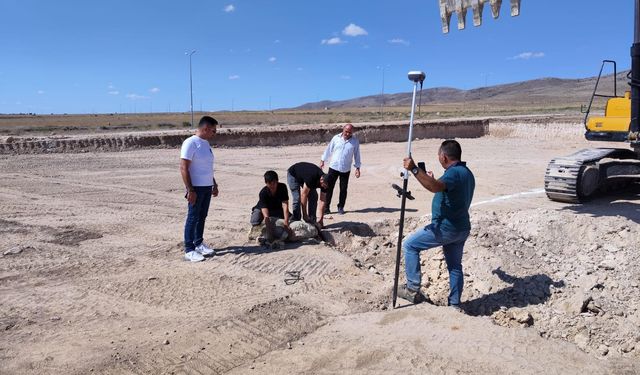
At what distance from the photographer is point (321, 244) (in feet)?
25.1

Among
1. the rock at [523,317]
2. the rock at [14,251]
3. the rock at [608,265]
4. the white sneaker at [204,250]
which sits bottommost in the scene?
the rock at [523,317]

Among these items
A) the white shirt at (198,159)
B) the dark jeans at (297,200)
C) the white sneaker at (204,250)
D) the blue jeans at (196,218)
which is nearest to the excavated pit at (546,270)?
the dark jeans at (297,200)

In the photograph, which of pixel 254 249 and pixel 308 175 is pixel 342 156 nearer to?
pixel 308 175

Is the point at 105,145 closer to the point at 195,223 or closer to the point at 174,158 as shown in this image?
the point at 174,158

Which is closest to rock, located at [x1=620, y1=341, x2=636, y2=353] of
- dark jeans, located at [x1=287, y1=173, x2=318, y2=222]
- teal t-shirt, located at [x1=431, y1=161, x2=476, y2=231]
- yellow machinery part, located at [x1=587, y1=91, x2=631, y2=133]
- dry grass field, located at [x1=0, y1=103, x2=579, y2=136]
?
teal t-shirt, located at [x1=431, y1=161, x2=476, y2=231]

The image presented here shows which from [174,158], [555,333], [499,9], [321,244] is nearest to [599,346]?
[555,333]

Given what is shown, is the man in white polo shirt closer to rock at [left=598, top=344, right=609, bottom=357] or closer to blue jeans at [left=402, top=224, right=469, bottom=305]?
blue jeans at [left=402, top=224, right=469, bottom=305]

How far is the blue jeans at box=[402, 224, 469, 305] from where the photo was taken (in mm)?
5074

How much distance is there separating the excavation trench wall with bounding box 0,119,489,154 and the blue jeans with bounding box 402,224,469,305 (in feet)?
53.8

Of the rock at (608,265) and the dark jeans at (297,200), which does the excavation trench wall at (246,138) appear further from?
the rock at (608,265)

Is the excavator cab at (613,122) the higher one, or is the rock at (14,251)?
the excavator cab at (613,122)

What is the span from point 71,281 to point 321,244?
3.31m

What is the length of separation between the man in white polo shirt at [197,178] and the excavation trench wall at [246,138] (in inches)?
539

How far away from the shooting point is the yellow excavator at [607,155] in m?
8.56
